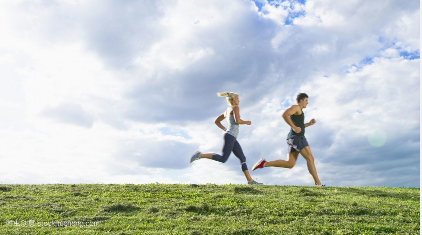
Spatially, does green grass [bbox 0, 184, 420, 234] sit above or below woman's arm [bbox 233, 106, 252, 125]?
below

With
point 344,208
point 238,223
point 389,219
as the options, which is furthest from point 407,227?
point 238,223

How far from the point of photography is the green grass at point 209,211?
7.91 m

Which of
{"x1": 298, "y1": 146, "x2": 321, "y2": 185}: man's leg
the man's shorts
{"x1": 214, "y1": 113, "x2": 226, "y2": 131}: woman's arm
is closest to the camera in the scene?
the man's shorts

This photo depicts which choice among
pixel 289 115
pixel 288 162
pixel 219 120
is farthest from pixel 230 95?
pixel 288 162

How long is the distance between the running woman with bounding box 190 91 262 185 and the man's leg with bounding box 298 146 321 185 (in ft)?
6.96

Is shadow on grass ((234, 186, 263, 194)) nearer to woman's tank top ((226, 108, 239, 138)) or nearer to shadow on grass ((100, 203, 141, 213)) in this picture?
woman's tank top ((226, 108, 239, 138))

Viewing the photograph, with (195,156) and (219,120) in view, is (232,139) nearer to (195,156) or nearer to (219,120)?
(219,120)

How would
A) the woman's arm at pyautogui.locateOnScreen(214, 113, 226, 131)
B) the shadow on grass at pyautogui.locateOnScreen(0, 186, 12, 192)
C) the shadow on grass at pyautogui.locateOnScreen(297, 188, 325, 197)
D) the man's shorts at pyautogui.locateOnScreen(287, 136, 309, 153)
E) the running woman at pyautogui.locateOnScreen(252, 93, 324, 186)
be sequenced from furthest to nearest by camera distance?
the woman's arm at pyautogui.locateOnScreen(214, 113, 226, 131)
the man's shorts at pyautogui.locateOnScreen(287, 136, 309, 153)
the running woman at pyautogui.locateOnScreen(252, 93, 324, 186)
the shadow on grass at pyautogui.locateOnScreen(0, 186, 12, 192)
the shadow on grass at pyautogui.locateOnScreen(297, 188, 325, 197)

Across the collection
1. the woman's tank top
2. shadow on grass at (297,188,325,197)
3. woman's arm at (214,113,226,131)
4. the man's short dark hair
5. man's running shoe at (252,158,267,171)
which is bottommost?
shadow on grass at (297,188,325,197)

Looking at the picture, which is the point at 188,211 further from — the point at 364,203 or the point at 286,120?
the point at 286,120

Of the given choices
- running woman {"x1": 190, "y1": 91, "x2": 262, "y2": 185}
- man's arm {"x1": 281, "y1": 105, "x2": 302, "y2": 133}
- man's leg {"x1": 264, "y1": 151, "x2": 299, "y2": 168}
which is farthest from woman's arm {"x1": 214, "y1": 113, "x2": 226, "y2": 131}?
man's arm {"x1": 281, "y1": 105, "x2": 302, "y2": 133}

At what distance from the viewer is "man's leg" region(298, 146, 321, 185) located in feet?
45.6

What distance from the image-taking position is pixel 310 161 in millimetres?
14039

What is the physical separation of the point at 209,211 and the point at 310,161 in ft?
19.8
